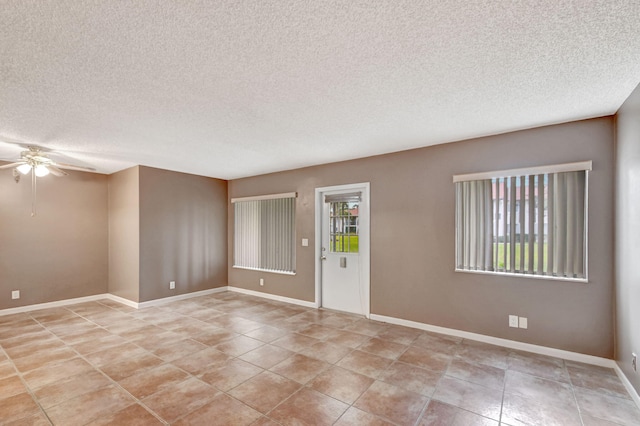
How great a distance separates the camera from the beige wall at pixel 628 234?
2326mm

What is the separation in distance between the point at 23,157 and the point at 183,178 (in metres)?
2.20

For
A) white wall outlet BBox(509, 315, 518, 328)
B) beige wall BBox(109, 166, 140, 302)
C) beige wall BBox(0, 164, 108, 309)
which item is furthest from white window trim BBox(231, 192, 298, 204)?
white wall outlet BBox(509, 315, 518, 328)

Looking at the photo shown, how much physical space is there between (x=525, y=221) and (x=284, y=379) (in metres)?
2.95

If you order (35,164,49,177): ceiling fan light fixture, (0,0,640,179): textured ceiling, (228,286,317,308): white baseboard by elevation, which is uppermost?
(0,0,640,179): textured ceiling

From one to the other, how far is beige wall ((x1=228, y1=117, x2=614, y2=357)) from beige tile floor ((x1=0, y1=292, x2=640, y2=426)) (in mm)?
303

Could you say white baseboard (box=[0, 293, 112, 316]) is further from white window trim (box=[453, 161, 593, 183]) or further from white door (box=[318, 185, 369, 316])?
white window trim (box=[453, 161, 593, 183])

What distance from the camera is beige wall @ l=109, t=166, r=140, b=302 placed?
16.7 feet

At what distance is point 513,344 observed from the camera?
3314 millimetres

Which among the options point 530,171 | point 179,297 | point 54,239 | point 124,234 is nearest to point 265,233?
point 179,297

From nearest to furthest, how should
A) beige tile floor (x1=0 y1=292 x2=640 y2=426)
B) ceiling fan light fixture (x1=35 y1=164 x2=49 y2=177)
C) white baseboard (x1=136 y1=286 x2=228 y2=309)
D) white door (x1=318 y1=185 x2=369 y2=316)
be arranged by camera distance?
beige tile floor (x1=0 y1=292 x2=640 y2=426), ceiling fan light fixture (x1=35 y1=164 x2=49 y2=177), white door (x1=318 y1=185 x2=369 y2=316), white baseboard (x1=136 y1=286 x2=228 y2=309)

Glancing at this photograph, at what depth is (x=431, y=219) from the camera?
154 inches

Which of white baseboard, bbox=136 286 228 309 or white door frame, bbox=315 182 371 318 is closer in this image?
white door frame, bbox=315 182 371 318

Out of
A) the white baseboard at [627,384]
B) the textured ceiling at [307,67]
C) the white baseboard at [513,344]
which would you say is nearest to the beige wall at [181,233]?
the textured ceiling at [307,67]

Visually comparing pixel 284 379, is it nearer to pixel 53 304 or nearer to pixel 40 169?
pixel 40 169
